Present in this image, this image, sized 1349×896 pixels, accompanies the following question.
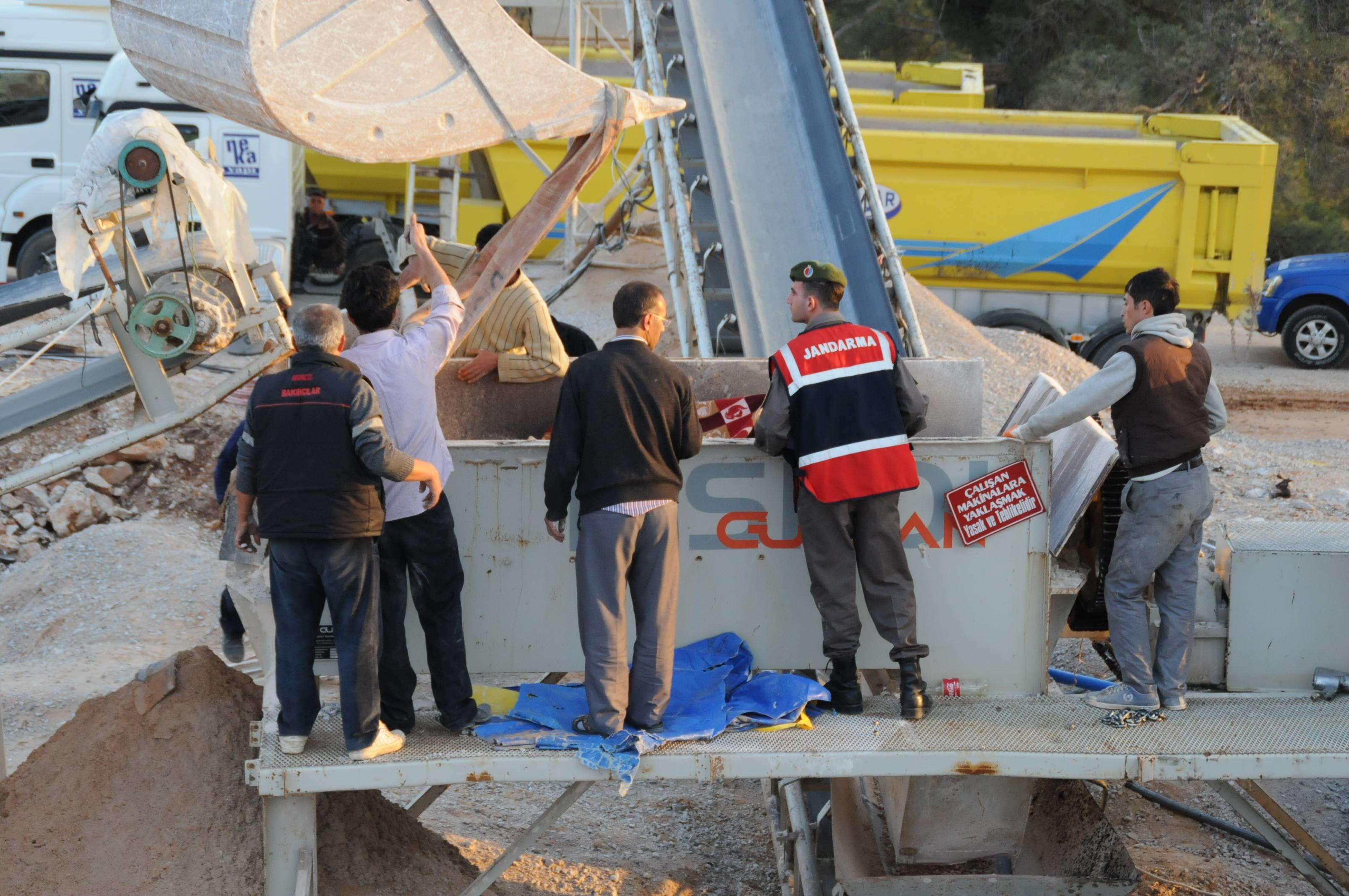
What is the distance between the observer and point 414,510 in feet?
13.1

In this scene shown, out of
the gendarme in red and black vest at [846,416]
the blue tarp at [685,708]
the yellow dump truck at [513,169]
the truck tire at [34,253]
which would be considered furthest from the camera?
the yellow dump truck at [513,169]

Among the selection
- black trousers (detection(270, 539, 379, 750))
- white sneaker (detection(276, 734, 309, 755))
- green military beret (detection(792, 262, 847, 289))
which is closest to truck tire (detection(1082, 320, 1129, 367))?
green military beret (detection(792, 262, 847, 289))

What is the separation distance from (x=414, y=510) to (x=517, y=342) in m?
1.39

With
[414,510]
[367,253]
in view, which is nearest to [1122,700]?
[414,510]

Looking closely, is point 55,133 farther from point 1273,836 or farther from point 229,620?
point 1273,836

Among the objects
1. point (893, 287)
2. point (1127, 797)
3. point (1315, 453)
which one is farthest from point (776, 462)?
point (1315, 453)

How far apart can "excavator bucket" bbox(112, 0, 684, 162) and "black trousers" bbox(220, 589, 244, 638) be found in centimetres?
389

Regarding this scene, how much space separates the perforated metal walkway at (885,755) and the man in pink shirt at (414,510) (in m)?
0.18

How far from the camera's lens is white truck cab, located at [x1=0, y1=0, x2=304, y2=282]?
1360 centimetres

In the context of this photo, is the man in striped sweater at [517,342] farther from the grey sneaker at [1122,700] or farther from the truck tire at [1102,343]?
the truck tire at [1102,343]

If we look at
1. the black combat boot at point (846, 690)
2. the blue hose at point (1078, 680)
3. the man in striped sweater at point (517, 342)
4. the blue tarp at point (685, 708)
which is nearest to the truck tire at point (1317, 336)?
the blue hose at point (1078, 680)

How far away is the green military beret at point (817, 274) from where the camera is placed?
434cm

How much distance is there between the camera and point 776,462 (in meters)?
4.40

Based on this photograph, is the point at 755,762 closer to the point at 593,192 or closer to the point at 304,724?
the point at 304,724
